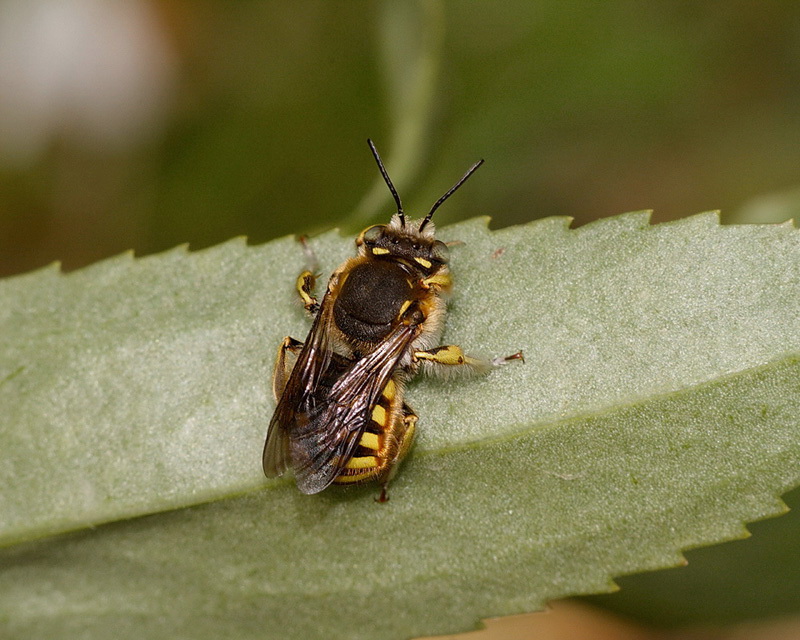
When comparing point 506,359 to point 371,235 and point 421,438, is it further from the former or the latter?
point 371,235

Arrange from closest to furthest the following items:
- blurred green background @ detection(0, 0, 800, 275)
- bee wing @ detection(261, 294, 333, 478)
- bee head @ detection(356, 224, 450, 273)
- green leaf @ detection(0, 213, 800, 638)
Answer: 1. green leaf @ detection(0, 213, 800, 638)
2. bee wing @ detection(261, 294, 333, 478)
3. bee head @ detection(356, 224, 450, 273)
4. blurred green background @ detection(0, 0, 800, 275)

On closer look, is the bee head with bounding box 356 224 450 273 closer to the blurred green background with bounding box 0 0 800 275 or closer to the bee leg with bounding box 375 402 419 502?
the bee leg with bounding box 375 402 419 502

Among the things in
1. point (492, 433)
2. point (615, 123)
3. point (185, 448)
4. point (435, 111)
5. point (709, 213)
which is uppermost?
point (615, 123)

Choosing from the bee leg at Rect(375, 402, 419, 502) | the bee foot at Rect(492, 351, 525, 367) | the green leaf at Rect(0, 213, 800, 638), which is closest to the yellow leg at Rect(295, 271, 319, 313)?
the green leaf at Rect(0, 213, 800, 638)

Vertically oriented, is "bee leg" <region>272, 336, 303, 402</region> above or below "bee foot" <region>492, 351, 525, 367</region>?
above

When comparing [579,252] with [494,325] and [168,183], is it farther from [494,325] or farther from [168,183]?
[168,183]

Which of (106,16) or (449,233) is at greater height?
(106,16)

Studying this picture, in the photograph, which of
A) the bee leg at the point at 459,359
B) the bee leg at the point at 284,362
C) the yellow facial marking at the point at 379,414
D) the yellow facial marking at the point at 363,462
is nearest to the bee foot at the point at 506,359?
the bee leg at the point at 459,359

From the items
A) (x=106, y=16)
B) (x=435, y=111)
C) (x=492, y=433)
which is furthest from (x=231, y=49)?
(x=492, y=433)
